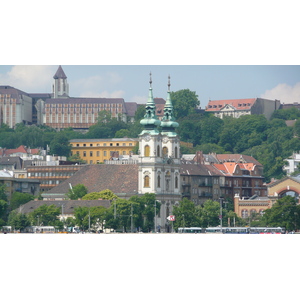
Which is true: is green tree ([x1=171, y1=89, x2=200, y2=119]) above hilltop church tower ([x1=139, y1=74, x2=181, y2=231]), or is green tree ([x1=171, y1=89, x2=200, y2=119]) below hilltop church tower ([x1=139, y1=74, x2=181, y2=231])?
above

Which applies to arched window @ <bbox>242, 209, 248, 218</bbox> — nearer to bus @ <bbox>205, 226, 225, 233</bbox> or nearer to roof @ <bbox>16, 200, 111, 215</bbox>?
roof @ <bbox>16, 200, 111, 215</bbox>

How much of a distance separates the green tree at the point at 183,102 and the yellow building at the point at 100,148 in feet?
37.1

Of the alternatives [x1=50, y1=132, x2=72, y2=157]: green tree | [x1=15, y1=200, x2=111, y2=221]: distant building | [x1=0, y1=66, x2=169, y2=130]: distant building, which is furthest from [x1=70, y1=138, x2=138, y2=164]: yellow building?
[x1=15, y1=200, x2=111, y2=221]: distant building

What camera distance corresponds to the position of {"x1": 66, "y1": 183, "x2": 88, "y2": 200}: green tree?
100125 mm

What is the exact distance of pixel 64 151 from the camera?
142000mm

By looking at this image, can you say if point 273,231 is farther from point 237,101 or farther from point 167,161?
point 237,101

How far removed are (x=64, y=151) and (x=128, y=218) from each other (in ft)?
181

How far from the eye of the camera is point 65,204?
9612 centimetres

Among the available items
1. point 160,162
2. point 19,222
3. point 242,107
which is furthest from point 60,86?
point 19,222

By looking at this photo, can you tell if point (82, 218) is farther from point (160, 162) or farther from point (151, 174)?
point (160, 162)

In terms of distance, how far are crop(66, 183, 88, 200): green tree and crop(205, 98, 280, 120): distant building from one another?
186ft

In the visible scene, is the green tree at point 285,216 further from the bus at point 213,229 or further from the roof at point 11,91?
the roof at point 11,91

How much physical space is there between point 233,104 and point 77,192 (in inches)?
2521

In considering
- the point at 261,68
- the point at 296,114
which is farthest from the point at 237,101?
the point at 261,68
